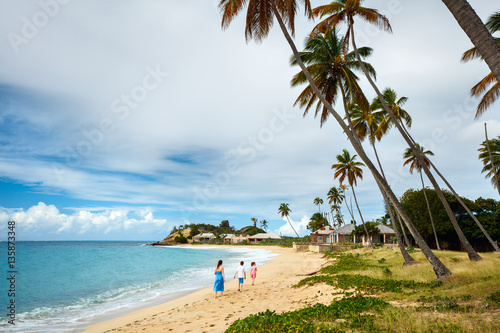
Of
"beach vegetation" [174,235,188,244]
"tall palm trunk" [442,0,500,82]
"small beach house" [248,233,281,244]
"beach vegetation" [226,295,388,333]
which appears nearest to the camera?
"tall palm trunk" [442,0,500,82]

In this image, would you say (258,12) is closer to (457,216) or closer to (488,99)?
(488,99)

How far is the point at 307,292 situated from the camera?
11062 mm

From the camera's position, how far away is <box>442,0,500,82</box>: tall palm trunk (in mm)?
4863

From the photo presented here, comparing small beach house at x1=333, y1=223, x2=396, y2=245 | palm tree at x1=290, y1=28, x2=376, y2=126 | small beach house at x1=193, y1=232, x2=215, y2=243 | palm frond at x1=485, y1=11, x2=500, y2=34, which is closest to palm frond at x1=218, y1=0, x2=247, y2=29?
palm tree at x1=290, y1=28, x2=376, y2=126

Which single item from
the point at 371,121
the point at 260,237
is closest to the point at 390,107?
the point at 371,121

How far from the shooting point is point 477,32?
203 inches

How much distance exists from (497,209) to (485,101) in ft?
89.9

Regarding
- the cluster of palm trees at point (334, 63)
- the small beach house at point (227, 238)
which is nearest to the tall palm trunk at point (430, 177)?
the cluster of palm trees at point (334, 63)

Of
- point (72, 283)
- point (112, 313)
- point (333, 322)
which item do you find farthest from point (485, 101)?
point (72, 283)

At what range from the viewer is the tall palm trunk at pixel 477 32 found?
191 inches

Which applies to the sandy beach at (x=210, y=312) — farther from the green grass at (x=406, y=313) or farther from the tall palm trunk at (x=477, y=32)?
the tall palm trunk at (x=477, y=32)

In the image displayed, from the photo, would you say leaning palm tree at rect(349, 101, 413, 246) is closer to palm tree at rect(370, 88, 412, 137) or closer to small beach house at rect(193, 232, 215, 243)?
palm tree at rect(370, 88, 412, 137)

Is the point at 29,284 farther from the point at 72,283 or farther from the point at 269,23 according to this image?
the point at 269,23

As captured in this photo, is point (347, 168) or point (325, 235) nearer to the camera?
point (347, 168)
